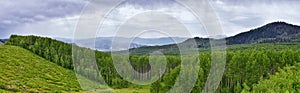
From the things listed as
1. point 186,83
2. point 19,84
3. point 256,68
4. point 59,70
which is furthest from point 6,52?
point 256,68

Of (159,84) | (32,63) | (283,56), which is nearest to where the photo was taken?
(159,84)

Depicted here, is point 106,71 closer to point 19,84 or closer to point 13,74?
point 13,74

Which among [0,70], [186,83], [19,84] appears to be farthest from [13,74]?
[186,83]

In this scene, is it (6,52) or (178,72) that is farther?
(6,52)

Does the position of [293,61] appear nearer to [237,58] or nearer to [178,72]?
[237,58]

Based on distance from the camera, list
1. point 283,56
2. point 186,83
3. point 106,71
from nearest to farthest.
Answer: point 186,83, point 283,56, point 106,71

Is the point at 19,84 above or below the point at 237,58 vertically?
below
